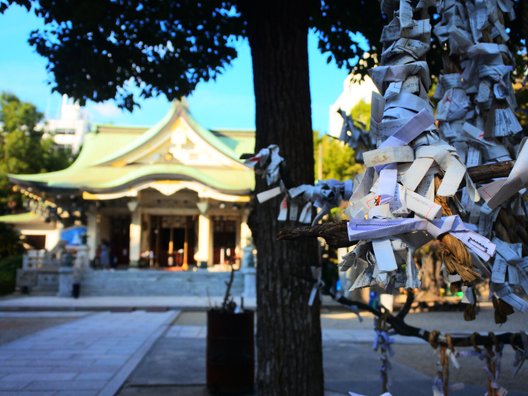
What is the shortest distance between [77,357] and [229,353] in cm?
348

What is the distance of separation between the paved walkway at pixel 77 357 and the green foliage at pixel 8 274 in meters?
10.0

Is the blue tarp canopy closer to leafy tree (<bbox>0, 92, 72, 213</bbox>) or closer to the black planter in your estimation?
leafy tree (<bbox>0, 92, 72, 213</bbox>)

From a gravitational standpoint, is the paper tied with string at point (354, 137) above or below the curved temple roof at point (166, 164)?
below

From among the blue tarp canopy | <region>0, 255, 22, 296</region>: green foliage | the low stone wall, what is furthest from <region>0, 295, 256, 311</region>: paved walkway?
the blue tarp canopy

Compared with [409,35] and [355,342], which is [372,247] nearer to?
[409,35]

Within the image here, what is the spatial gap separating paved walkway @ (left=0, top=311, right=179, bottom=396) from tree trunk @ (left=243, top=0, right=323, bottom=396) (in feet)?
8.95

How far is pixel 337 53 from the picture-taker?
660cm

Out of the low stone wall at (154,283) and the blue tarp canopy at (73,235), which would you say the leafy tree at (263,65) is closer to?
the low stone wall at (154,283)

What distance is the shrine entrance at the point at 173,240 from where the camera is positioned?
90.2 ft

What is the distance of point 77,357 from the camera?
809cm

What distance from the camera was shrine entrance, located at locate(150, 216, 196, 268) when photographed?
2748cm

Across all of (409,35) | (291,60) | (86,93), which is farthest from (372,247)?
(86,93)

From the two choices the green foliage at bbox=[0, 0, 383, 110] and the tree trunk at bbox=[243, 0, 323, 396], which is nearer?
the tree trunk at bbox=[243, 0, 323, 396]

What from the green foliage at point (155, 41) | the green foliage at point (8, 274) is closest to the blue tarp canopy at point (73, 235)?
the green foliage at point (8, 274)
